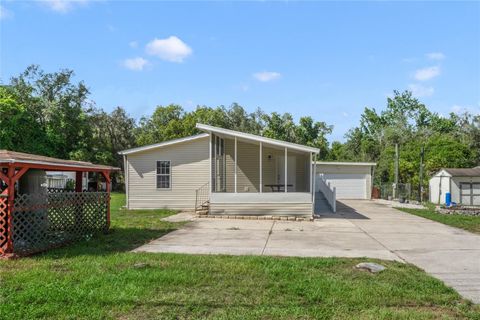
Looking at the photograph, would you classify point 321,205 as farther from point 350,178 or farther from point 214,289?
point 214,289

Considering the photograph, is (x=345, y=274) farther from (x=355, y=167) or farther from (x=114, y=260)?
(x=355, y=167)

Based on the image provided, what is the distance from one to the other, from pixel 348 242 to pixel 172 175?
10.3 m

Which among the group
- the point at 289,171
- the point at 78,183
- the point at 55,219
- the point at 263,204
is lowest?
the point at 263,204

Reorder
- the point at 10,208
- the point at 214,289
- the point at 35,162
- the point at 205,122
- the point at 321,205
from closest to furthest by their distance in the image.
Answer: the point at 214,289 < the point at 10,208 < the point at 35,162 < the point at 321,205 < the point at 205,122

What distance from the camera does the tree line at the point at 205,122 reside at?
30281 millimetres

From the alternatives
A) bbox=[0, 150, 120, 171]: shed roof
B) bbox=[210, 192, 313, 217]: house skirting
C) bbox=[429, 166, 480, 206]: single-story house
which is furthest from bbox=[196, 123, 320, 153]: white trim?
bbox=[429, 166, 480, 206]: single-story house

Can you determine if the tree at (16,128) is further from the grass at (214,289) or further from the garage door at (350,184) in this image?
the grass at (214,289)

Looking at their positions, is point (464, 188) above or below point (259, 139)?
below

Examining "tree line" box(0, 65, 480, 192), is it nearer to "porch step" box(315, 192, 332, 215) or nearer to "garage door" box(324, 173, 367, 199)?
"garage door" box(324, 173, 367, 199)

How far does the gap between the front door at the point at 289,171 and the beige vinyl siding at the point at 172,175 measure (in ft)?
11.9

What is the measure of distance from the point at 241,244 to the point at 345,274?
3.25 metres

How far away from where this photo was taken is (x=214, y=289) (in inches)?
206

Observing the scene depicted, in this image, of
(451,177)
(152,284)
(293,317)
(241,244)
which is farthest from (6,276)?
(451,177)

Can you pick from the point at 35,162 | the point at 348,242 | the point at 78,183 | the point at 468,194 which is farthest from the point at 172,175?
the point at 468,194
